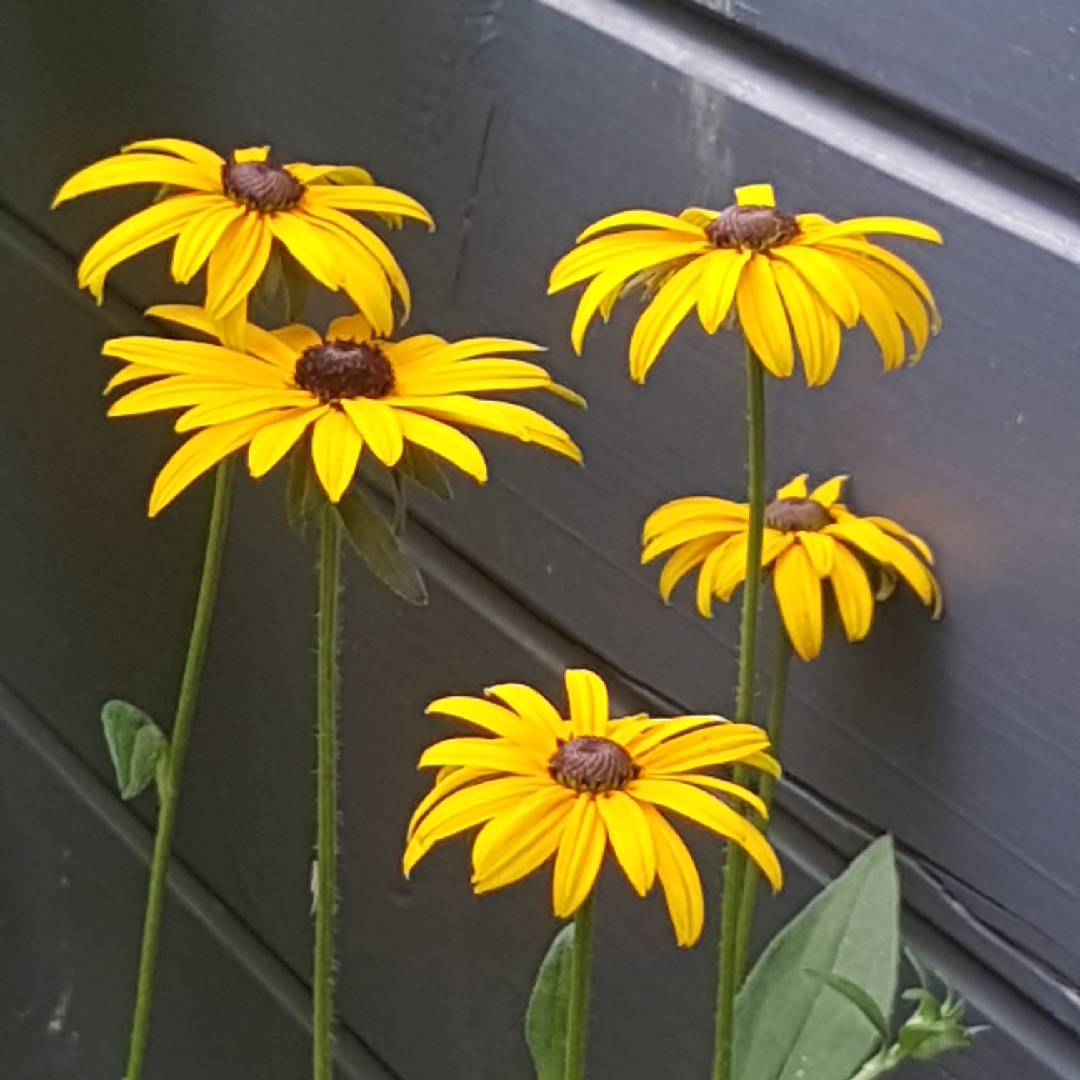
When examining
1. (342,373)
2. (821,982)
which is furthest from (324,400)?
(821,982)

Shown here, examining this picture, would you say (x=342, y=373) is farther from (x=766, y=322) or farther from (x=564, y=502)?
(x=564, y=502)

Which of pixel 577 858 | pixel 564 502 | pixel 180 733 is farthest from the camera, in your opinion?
pixel 564 502

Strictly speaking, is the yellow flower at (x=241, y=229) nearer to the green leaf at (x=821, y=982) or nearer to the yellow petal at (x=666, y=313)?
the yellow petal at (x=666, y=313)

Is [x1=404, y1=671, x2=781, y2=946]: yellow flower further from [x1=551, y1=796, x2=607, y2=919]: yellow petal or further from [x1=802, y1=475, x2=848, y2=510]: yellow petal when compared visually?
[x1=802, y1=475, x2=848, y2=510]: yellow petal

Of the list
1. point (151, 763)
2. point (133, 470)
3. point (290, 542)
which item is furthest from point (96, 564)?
point (151, 763)

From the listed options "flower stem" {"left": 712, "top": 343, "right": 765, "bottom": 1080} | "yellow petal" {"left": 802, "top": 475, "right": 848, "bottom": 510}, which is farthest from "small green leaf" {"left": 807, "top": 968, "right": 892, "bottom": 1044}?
"yellow petal" {"left": 802, "top": 475, "right": 848, "bottom": 510}

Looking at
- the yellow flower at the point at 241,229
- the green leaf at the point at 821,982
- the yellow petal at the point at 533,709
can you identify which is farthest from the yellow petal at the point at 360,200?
the green leaf at the point at 821,982
